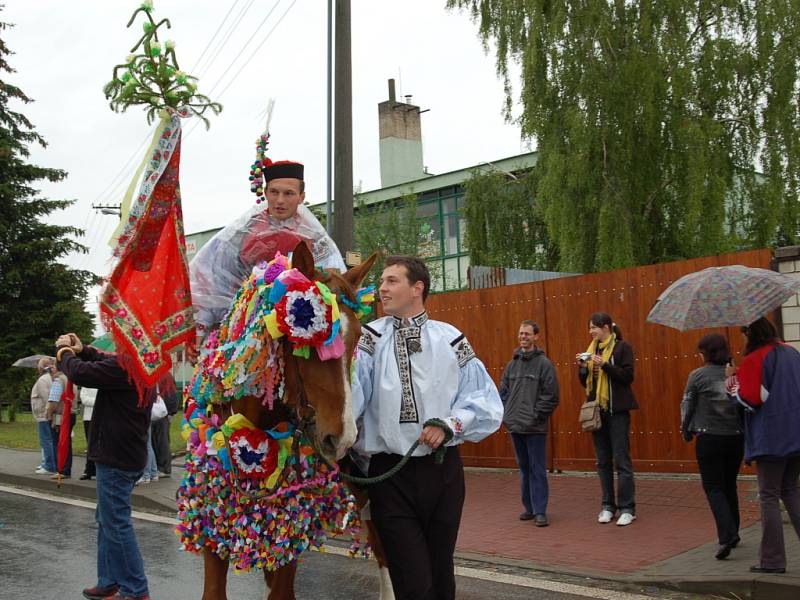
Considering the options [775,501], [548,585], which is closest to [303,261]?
[548,585]

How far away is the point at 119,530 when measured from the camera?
17.3 ft

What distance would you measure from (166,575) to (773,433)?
477 cm

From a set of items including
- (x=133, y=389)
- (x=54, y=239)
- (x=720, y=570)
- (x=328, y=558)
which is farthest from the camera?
(x=54, y=239)

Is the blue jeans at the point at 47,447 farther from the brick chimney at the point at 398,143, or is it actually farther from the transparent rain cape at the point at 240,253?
the brick chimney at the point at 398,143

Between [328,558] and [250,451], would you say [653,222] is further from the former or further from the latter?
[250,451]

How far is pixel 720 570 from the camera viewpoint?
20.0ft

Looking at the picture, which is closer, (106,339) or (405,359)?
(405,359)

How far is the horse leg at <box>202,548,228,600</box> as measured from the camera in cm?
386

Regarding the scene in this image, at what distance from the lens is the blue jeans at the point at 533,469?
8.52 m

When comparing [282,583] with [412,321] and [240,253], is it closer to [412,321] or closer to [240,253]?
[412,321]

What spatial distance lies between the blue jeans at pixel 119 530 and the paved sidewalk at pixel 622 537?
9.89 feet

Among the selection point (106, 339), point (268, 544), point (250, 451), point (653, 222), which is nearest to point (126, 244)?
point (106, 339)

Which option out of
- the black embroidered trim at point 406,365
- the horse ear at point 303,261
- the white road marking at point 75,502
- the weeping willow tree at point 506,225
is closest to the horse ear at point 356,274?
the horse ear at point 303,261

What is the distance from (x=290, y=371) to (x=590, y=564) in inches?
166
